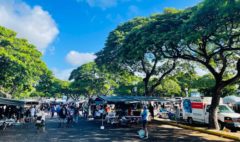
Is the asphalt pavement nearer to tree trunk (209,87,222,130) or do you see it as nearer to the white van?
tree trunk (209,87,222,130)

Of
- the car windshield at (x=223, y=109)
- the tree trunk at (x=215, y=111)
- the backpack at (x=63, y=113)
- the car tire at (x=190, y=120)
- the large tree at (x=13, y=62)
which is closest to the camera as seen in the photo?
the tree trunk at (x=215, y=111)

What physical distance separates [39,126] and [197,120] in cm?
1369

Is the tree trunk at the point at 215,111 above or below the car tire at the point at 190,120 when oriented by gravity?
above

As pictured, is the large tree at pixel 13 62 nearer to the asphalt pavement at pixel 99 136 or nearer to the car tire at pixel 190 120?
the asphalt pavement at pixel 99 136

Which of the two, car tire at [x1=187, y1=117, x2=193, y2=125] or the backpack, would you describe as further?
car tire at [x1=187, y1=117, x2=193, y2=125]

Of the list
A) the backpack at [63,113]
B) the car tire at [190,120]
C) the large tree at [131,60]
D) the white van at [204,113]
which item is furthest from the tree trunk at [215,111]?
the backpack at [63,113]

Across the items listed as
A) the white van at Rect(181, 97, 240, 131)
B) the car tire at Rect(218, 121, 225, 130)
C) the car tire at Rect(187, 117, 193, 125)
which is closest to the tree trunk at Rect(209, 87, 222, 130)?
the white van at Rect(181, 97, 240, 131)

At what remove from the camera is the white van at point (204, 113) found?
805 inches

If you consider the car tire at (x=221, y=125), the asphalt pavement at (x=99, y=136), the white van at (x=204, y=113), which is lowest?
the asphalt pavement at (x=99, y=136)

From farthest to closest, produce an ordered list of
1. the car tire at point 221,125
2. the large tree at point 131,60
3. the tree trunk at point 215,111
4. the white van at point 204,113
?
the large tree at point 131,60, the car tire at point 221,125, the white van at point 204,113, the tree trunk at point 215,111

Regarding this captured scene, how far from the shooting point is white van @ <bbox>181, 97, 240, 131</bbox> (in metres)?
20.5

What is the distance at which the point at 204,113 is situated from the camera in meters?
23.4

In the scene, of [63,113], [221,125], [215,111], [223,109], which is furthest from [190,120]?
[63,113]

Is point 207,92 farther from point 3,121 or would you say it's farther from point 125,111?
point 3,121
